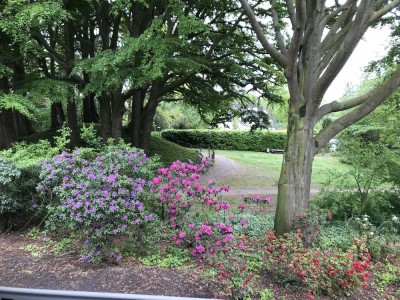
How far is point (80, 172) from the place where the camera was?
4770mm

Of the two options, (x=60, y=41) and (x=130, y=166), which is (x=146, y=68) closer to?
(x=130, y=166)

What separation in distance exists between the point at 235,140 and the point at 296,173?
25.1 metres

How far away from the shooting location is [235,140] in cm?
3078

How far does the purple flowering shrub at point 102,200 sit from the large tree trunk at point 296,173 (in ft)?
8.19

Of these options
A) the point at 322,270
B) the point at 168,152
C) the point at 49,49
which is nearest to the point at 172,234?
the point at 322,270

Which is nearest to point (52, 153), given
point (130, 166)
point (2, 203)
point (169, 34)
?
point (2, 203)

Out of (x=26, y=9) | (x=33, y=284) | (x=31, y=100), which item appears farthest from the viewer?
(x=31, y=100)

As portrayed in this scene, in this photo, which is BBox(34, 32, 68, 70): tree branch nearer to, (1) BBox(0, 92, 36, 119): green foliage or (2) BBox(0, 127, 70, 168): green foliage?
(1) BBox(0, 92, 36, 119): green foliage

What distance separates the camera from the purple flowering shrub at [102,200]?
425cm

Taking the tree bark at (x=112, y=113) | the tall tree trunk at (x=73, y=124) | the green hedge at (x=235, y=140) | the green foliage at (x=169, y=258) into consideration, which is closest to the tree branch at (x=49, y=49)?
the tree bark at (x=112, y=113)

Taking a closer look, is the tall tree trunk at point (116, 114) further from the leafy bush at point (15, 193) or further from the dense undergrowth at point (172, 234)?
the dense undergrowth at point (172, 234)

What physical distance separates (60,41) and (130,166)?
867 centimetres

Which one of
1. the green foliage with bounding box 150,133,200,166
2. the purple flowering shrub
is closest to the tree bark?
the green foliage with bounding box 150,133,200,166

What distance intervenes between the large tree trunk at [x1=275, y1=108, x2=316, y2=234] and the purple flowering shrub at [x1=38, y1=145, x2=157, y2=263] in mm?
2496
